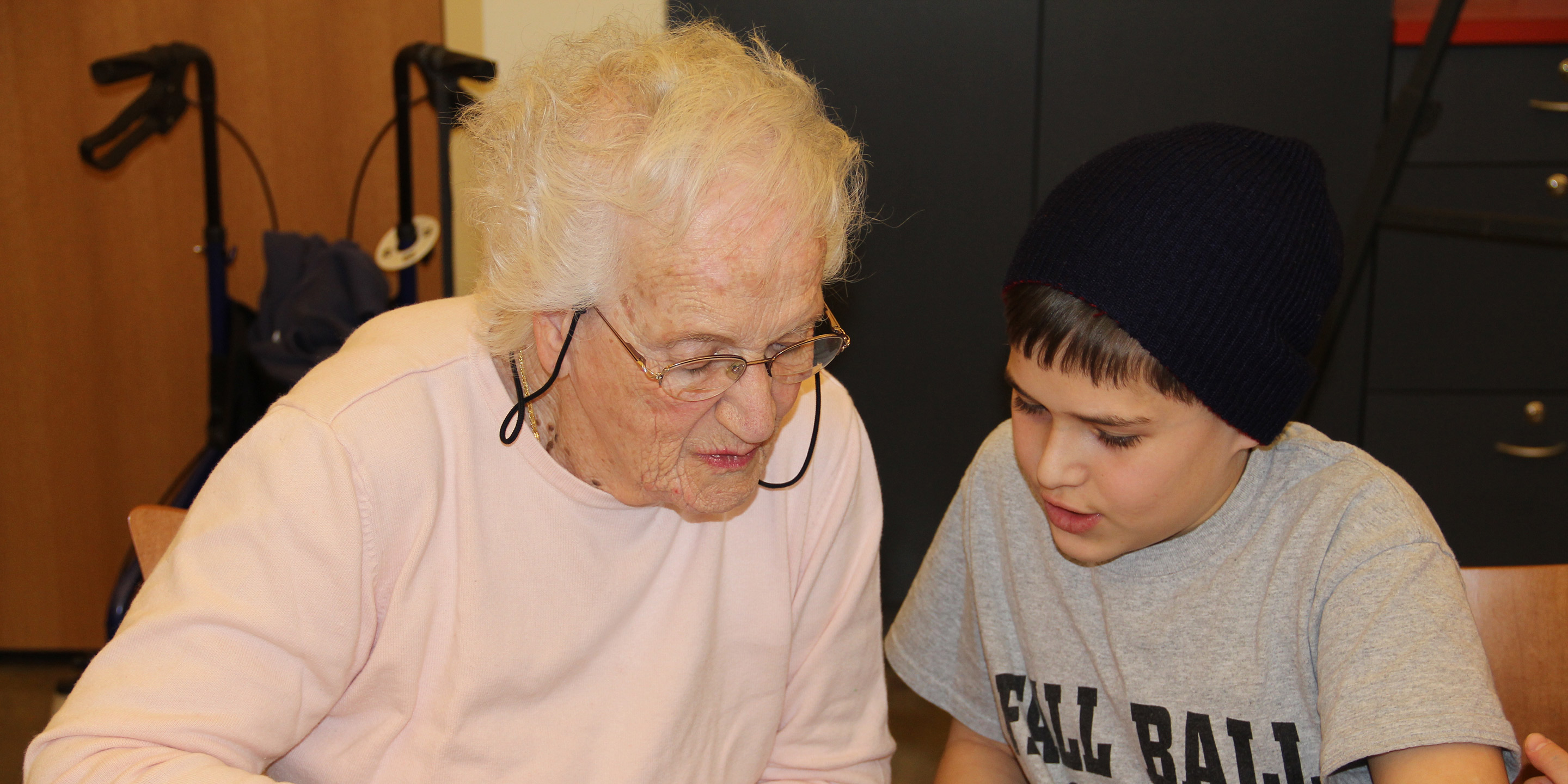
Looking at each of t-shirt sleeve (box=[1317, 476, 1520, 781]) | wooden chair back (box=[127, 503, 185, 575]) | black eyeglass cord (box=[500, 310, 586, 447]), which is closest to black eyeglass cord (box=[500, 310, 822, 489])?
black eyeglass cord (box=[500, 310, 586, 447])

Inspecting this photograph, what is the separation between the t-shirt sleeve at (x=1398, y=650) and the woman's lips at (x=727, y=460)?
554mm

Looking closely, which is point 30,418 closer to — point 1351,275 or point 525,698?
point 525,698

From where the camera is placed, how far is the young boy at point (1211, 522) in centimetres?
95

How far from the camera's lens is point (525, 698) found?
1039mm

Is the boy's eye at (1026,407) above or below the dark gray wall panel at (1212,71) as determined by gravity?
below

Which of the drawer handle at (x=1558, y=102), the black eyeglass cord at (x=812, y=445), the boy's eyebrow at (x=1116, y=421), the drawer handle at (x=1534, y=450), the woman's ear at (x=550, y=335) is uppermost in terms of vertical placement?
the drawer handle at (x=1558, y=102)

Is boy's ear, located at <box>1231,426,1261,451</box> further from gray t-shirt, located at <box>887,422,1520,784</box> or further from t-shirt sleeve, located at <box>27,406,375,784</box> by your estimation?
t-shirt sleeve, located at <box>27,406,375,784</box>

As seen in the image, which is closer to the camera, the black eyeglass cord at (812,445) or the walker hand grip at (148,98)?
Answer: the black eyeglass cord at (812,445)

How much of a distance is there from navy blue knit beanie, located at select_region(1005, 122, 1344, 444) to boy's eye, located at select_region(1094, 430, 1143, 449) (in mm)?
72

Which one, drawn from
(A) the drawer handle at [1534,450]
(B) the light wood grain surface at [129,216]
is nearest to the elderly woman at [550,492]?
(B) the light wood grain surface at [129,216]

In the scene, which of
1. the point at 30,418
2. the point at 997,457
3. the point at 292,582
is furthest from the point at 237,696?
the point at 30,418

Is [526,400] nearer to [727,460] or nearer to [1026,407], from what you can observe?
[727,460]

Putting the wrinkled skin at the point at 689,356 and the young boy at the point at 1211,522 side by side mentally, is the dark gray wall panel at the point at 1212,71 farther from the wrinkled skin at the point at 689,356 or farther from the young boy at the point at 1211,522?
the wrinkled skin at the point at 689,356

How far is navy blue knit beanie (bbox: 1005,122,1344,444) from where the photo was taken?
99cm
